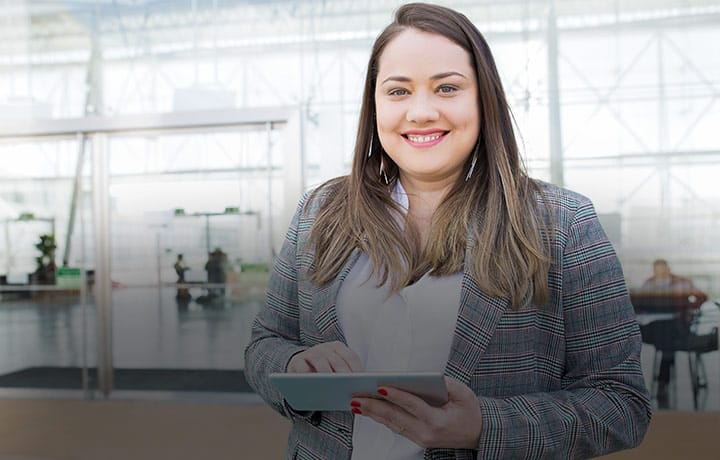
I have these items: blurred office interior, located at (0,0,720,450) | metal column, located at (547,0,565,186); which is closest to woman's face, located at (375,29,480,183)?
blurred office interior, located at (0,0,720,450)

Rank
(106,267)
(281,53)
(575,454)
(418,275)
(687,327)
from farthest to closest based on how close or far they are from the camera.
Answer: (106,267)
(281,53)
(687,327)
(418,275)
(575,454)

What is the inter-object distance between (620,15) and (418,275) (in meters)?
4.08

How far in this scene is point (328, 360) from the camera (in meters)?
1.22

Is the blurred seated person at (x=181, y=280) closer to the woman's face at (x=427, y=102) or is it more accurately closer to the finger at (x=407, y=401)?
the woman's face at (x=427, y=102)

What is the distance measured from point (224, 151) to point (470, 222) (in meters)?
4.19

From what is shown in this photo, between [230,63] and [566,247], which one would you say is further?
[230,63]

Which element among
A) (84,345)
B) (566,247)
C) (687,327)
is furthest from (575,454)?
(84,345)

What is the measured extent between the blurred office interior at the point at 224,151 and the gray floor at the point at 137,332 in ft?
0.05

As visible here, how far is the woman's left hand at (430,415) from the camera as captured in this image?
1.07 meters

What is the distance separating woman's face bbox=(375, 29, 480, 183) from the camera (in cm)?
130

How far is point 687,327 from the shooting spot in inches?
180

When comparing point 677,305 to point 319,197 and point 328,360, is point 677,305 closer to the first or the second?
point 319,197

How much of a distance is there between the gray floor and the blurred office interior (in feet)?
0.05

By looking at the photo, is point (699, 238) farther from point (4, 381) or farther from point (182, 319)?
point (4, 381)
